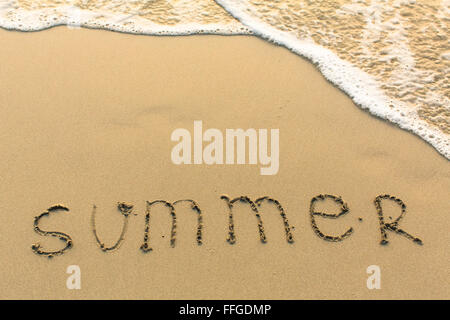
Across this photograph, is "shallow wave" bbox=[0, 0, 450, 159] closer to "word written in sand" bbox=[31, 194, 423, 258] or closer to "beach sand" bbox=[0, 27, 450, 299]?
"beach sand" bbox=[0, 27, 450, 299]

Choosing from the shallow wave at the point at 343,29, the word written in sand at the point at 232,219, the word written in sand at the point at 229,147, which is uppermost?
the shallow wave at the point at 343,29

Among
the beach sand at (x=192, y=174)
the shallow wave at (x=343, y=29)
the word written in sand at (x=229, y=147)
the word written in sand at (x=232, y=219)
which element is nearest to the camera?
the beach sand at (x=192, y=174)

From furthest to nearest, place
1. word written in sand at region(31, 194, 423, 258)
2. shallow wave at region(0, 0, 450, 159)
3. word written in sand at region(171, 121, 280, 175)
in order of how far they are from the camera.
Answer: shallow wave at region(0, 0, 450, 159) → word written in sand at region(171, 121, 280, 175) → word written in sand at region(31, 194, 423, 258)

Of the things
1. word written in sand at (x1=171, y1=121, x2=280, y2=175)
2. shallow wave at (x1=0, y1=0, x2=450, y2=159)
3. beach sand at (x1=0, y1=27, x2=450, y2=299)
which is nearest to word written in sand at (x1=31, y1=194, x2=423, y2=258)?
beach sand at (x1=0, y1=27, x2=450, y2=299)

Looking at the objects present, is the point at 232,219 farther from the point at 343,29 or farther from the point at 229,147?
the point at 343,29

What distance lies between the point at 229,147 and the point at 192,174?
359 mm

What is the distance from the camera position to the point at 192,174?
2998 millimetres

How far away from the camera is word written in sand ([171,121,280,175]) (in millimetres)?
3074

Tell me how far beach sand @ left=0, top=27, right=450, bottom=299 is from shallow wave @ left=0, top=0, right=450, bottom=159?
0.20 metres

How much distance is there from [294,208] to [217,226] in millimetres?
528

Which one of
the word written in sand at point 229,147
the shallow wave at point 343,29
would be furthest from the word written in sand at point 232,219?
the shallow wave at point 343,29

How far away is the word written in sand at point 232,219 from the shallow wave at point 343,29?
95cm

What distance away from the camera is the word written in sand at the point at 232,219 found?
268cm

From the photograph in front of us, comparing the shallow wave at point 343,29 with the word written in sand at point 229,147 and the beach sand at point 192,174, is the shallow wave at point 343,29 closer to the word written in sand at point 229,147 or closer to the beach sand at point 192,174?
the beach sand at point 192,174
